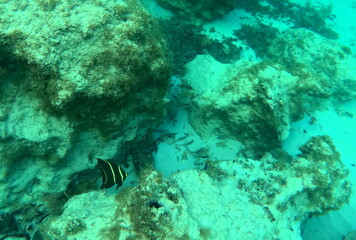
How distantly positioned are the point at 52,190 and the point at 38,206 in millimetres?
353

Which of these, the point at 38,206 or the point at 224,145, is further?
the point at 224,145

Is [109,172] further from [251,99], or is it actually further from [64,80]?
[251,99]

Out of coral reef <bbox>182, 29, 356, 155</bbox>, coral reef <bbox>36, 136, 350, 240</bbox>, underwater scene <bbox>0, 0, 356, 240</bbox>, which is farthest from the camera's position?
coral reef <bbox>182, 29, 356, 155</bbox>

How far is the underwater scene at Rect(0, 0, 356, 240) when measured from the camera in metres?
3.00

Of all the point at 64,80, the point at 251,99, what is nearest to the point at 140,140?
the point at 64,80

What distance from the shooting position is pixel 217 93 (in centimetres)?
558

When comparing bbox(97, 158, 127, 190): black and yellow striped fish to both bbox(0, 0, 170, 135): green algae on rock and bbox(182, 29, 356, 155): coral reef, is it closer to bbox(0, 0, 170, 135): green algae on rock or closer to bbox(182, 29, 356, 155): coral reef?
bbox(0, 0, 170, 135): green algae on rock

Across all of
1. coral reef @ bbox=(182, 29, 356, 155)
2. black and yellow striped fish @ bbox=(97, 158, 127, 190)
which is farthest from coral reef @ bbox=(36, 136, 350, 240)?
coral reef @ bbox=(182, 29, 356, 155)

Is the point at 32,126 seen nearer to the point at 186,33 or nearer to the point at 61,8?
the point at 61,8

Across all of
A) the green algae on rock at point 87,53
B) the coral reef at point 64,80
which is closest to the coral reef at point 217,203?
the coral reef at point 64,80

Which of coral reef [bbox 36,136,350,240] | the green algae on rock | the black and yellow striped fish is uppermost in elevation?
the green algae on rock

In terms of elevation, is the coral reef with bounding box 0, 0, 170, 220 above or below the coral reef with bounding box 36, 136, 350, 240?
above

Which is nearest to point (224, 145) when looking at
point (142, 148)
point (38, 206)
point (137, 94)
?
point (142, 148)

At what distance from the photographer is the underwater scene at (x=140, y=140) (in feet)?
9.84
